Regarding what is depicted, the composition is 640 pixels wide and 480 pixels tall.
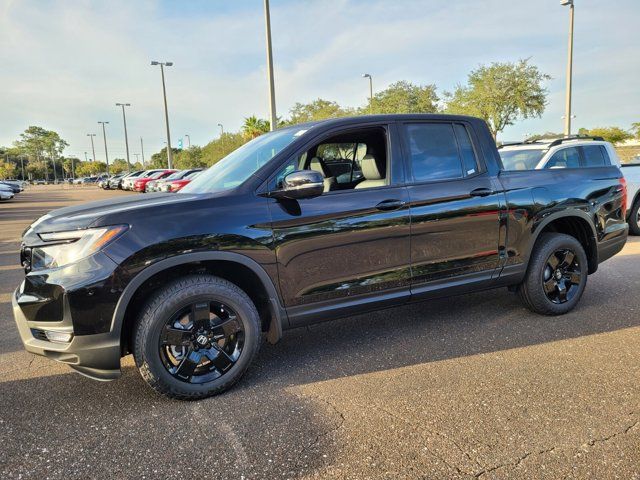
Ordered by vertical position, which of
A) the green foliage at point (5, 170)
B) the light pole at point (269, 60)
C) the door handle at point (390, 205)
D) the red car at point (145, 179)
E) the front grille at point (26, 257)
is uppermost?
the green foliage at point (5, 170)

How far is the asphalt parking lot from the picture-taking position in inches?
94.8

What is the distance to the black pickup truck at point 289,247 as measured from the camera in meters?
2.86

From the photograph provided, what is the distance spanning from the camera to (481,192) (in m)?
4.01

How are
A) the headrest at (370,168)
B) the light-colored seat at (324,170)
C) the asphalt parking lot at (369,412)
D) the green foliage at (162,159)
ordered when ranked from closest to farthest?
the asphalt parking lot at (369,412) → the headrest at (370,168) → the light-colored seat at (324,170) → the green foliage at (162,159)

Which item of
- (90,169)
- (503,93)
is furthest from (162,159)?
(503,93)

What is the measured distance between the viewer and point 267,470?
7.79ft

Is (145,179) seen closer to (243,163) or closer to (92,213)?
(243,163)

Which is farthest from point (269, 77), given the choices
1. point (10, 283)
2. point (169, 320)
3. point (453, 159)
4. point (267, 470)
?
point (267, 470)

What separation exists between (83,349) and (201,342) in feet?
2.25

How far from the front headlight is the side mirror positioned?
103 centimetres

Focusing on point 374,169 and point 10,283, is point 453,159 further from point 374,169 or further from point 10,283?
point 10,283

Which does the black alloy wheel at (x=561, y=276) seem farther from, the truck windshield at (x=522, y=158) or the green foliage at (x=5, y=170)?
the green foliage at (x=5, y=170)

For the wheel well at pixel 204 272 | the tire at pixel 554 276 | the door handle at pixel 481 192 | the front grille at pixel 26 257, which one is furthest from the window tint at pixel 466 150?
the front grille at pixel 26 257

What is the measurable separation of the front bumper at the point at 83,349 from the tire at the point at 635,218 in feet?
32.7
